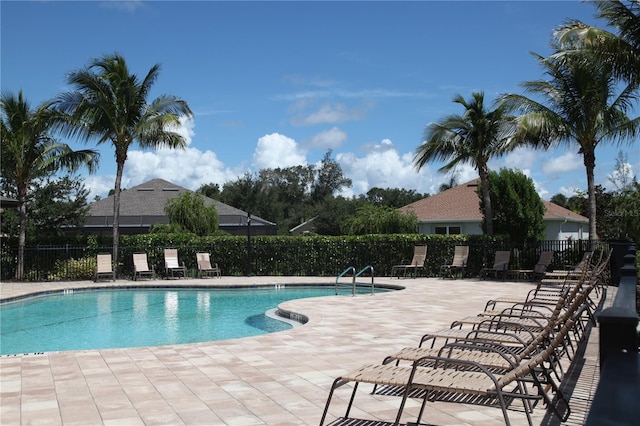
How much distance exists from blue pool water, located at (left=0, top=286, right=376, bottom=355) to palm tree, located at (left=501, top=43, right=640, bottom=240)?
8406mm

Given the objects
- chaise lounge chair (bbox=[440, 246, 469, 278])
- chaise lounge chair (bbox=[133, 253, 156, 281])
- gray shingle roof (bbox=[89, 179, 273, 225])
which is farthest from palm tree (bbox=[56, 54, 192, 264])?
gray shingle roof (bbox=[89, 179, 273, 225])

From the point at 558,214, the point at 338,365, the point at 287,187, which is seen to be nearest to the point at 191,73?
the point at 338,365

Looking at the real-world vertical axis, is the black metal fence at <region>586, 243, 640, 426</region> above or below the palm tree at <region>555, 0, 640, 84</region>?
below

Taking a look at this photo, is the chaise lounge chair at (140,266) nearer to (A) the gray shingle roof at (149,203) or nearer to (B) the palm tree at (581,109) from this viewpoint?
(B) the palm tree at (581,109)

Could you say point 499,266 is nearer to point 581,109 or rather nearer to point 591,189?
point 591,189

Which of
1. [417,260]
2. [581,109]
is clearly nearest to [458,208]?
[417,260]

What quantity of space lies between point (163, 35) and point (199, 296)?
24.5ft

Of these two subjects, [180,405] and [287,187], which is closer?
[180,405]

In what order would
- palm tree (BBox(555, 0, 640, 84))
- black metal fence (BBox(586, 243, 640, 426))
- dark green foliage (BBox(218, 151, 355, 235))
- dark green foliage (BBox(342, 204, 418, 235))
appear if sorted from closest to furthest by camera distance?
1. black metal fence (BBox(586, 243, 640, 426))
2. palm tree (BBox(555, 0, 640, 84))
3. dark green foliage (BBox(342, 204, 418, 235))
4. dark green foliage (BBox(218, 151, 355, 235))

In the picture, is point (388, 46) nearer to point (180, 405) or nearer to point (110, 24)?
point (110, 24)

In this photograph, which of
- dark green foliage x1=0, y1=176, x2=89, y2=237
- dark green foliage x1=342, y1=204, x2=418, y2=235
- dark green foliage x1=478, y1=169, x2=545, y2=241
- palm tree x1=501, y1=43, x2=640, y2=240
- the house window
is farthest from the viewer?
the house window

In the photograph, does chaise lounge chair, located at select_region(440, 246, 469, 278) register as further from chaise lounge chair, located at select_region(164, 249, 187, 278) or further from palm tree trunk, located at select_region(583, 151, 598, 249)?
chaise lounge chair, located at select_region(164, 249, 187, 278)

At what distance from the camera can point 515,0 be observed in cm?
1367

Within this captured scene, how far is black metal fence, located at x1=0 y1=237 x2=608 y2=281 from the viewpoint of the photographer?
2119cm
